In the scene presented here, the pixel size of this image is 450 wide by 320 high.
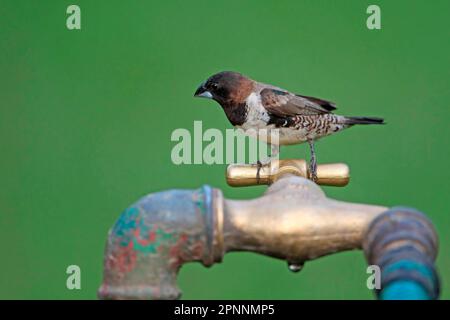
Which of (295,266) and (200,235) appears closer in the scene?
(200,235)

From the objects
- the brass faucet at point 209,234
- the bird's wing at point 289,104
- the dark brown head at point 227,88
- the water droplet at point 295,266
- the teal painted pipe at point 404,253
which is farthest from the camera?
the bird's wing at point 289,104

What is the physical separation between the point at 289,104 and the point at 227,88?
1.23 ft

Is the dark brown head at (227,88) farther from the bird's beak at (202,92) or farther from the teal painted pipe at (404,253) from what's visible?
the teal painted pipe at (404,253)

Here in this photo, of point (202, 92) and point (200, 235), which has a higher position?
point (202, 92)

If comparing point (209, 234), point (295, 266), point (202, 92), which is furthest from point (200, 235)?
point (202, 92)

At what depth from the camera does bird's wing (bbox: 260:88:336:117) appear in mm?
3197

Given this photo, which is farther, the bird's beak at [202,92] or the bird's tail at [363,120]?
the bird's tail at [363,120]

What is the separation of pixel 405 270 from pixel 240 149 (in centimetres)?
193

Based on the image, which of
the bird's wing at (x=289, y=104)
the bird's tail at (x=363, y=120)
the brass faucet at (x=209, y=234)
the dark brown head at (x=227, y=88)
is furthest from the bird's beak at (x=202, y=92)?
the brass faucet at (x=209, y=234)

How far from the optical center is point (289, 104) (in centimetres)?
Result: 326

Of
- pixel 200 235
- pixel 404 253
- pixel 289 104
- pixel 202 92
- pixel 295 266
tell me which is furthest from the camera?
pixel 289 104

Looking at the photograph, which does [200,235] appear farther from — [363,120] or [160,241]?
[363,120]

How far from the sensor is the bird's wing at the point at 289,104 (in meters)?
3.20

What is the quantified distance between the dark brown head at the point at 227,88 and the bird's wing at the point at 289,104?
15 centimetres
